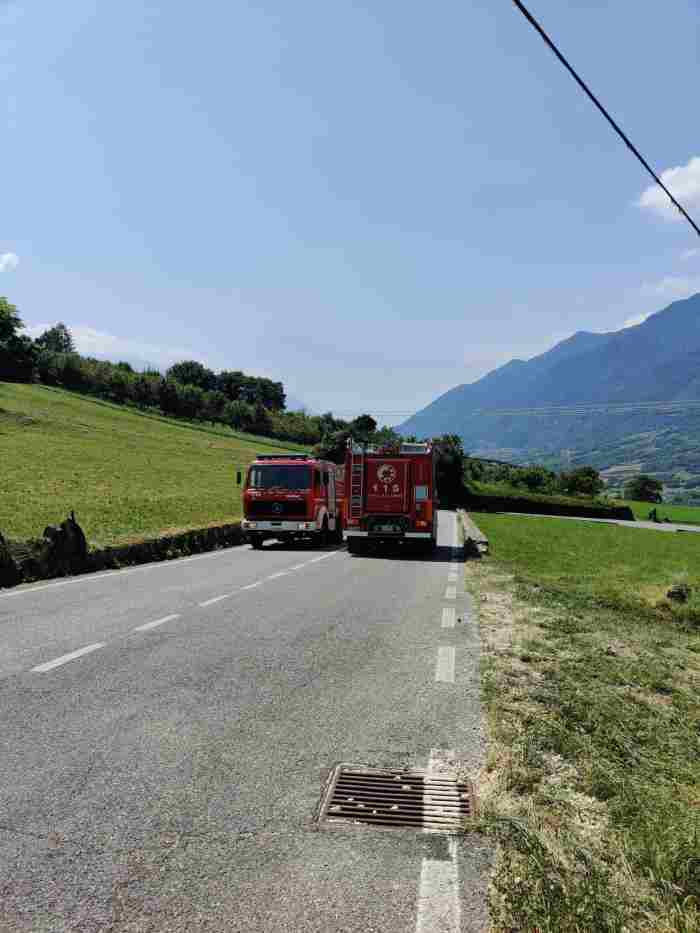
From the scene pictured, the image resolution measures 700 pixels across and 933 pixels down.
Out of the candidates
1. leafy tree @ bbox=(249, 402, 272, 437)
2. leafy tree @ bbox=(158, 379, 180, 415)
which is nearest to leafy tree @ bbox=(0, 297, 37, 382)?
leafy tree @ bbox=(158, 379, 180, 415)

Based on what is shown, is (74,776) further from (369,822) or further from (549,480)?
(549,480)

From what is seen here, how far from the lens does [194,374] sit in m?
180

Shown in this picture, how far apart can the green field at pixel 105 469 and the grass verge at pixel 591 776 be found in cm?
1117

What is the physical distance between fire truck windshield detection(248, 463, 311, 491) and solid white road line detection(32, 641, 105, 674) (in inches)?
612

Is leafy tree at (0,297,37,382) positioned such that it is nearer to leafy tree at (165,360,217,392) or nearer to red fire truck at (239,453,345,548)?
red fire truck at (239,453,345,548)

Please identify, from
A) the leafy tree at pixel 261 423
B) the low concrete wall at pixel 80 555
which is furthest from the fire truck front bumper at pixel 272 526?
the leafy tree at pixel 261 423

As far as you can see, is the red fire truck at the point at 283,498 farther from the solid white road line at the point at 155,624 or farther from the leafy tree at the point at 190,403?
the leafy tree at the point at 190,403

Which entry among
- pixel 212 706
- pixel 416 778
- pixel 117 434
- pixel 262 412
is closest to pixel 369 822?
pixel 416 778

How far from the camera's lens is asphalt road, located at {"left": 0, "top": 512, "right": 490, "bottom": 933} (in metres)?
3.19

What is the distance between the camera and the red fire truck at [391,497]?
22.8 m

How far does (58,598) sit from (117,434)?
214 ft

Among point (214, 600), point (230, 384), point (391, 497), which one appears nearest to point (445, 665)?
point (214, 600)

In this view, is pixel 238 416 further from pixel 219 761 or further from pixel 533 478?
pixel 219 761

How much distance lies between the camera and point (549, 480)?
128000mm
